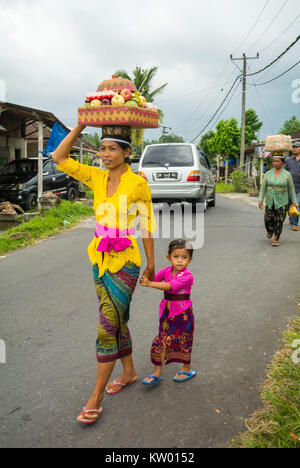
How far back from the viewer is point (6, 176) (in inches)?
540

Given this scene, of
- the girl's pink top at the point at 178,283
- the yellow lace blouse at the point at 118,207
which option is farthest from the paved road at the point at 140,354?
the yellow lace blouse at the point at 118,207

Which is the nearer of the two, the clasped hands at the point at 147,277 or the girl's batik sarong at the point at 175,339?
the clasped hands at the point at 147,277

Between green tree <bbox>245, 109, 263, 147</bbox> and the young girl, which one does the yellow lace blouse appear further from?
green tree <bbox>245, 109, 263, 147</bbox>

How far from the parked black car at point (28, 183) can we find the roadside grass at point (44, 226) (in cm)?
123

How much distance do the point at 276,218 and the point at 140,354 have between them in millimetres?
4970

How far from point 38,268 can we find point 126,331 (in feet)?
13.4

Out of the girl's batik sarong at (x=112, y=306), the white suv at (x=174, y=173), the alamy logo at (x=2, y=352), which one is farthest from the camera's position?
the white suv at (x=174, y=173)

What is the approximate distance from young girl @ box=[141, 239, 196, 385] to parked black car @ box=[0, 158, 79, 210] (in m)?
10.6

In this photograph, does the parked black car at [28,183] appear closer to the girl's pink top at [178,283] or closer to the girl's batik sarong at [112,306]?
the girl's pink top at [178,283]

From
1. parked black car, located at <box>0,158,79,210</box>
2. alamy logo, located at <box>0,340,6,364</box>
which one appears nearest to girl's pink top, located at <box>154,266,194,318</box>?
alamy logo, located at <box>0,340,6,364</box>

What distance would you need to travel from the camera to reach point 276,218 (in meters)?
7.69

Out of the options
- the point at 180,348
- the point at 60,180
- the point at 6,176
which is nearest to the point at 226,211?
the point at 60,180

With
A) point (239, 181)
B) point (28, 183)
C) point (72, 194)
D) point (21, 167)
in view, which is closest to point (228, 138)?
point (239, 181)

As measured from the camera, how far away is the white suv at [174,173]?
35.9 ft
